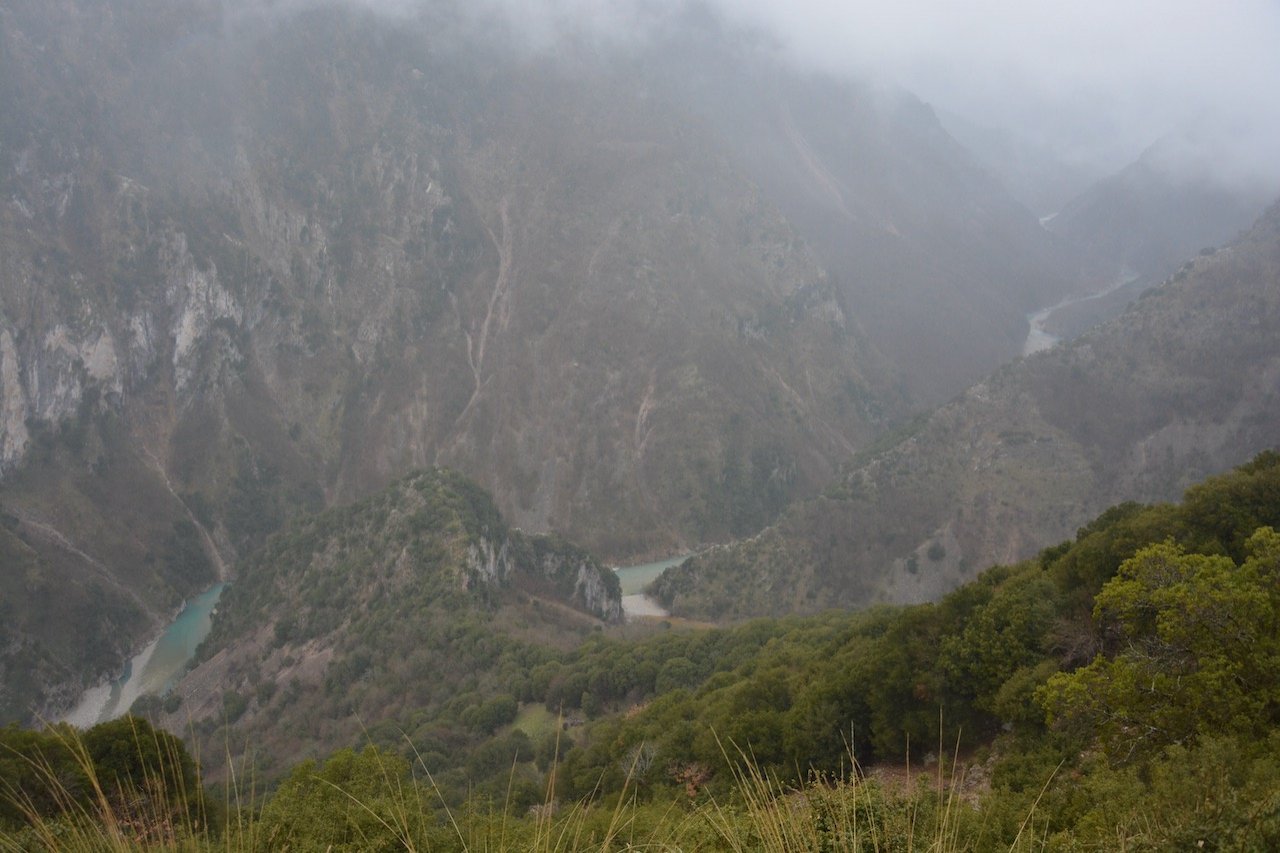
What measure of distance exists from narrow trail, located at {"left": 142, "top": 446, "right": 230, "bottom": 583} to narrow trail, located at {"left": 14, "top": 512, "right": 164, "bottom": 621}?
14.6m

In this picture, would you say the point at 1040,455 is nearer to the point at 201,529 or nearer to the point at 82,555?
the point at 201,529

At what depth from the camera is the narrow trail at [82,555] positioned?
104250 millimetres

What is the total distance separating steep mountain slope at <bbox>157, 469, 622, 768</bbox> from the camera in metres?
63.2

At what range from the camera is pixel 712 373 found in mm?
139625

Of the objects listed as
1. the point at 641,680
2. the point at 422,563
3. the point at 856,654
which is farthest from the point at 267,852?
the point at 422,563

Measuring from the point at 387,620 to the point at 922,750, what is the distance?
177 feet

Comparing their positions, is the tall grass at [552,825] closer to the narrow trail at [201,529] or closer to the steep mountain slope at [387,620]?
the steep mountain slope at [387,620]

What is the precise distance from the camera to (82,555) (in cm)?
10506

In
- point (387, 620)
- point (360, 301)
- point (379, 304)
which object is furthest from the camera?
point (360, 301)

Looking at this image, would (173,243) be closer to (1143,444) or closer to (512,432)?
(512,432)

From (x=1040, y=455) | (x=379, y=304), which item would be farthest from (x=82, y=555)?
(x=1040, y=455)

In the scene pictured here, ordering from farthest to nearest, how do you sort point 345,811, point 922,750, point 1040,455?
point 1040,455 → point 922,750 → point 345,811

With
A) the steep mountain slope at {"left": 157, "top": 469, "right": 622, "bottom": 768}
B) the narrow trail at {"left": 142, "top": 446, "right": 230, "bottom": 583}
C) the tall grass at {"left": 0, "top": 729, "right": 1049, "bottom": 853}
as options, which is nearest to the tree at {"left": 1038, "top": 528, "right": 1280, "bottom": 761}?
the tall grass at {"left": 0, "top": 729, "right": 1049, "bottom": 853}

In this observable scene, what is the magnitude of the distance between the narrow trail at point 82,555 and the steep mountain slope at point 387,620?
22704 millimetres
